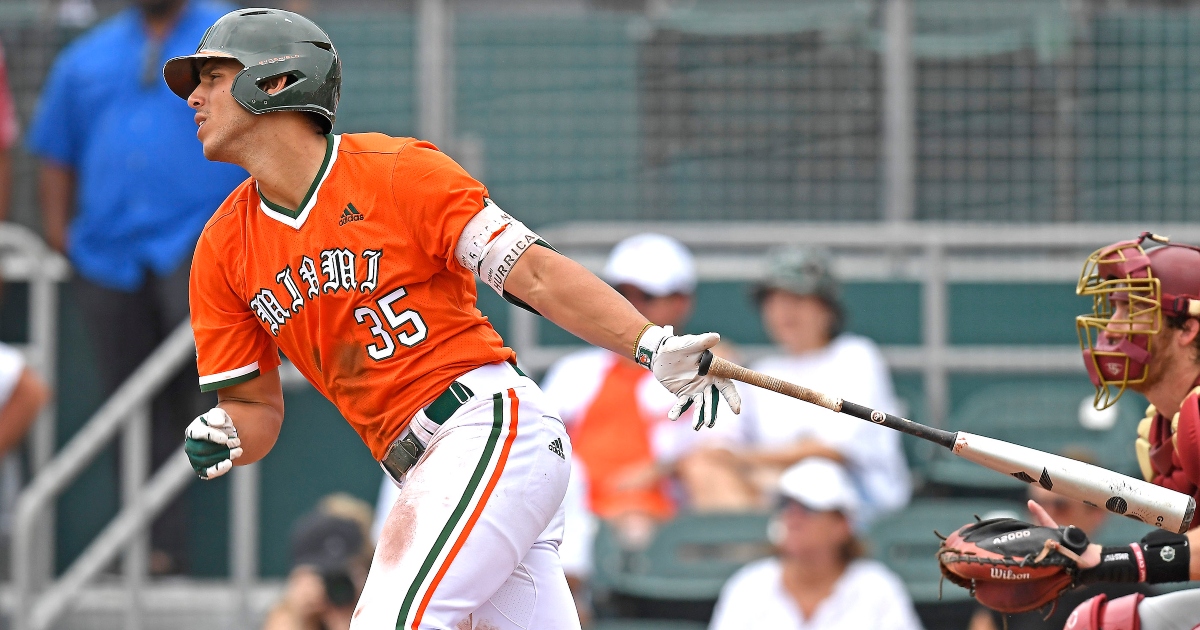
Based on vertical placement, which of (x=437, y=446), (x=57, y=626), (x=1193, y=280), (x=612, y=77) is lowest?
(x=57, y=626)

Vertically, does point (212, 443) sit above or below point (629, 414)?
above

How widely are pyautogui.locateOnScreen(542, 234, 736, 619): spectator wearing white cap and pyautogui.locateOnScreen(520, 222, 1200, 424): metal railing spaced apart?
1.42ft

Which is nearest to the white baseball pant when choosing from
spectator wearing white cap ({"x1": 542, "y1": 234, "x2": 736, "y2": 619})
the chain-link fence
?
spectator wearing white cap ({"x1": 542, "y1": 234, "x2": 736, "y2": 619})

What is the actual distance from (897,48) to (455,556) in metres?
5.12

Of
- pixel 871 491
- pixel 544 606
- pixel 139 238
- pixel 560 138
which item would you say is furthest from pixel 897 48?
pixel 544 606

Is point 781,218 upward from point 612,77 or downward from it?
downward

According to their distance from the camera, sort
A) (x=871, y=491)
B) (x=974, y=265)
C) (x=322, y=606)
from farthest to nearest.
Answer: (x=974, y=265) < (x=871, y=491) < (x=322, y=606)

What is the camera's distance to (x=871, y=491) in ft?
22.5

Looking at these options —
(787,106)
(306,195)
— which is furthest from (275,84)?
(787,106)

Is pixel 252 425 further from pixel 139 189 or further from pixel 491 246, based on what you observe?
pixel 139 189

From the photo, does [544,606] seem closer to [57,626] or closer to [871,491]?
[871,491]

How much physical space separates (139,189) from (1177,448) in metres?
4.97

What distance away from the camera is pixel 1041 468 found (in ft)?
12.7

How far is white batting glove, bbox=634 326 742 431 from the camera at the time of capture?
368cm
